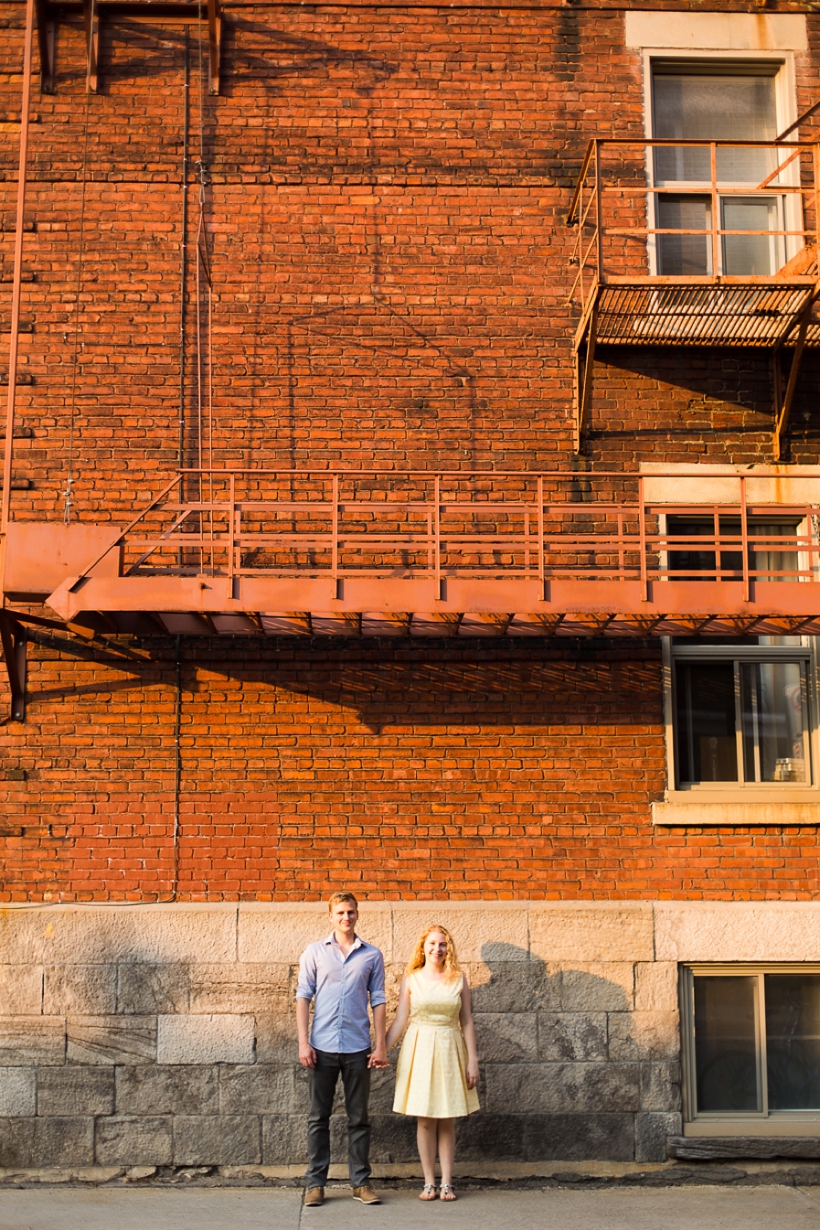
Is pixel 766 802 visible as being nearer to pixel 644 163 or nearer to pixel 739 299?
pixel 739 299

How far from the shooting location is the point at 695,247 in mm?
8883

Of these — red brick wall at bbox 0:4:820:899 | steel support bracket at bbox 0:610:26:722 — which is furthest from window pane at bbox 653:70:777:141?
steel support bracket at bbox 0:610:26:722

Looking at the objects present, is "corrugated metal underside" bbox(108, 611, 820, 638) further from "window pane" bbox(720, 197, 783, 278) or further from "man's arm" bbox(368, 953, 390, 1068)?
"window pane" bbox(720, 197, 783, 278)

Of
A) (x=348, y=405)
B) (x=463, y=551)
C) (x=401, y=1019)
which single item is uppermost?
(x=348, y=405)

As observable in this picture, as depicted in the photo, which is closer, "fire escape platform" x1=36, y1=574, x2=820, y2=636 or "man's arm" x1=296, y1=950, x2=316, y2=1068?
"man's arm" x1=296, y1=950, x2=316, y2=1068

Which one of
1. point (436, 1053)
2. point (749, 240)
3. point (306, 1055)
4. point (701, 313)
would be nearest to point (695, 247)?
→ point (749, 240)

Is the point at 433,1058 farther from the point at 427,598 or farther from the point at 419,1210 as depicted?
the point at 427,598

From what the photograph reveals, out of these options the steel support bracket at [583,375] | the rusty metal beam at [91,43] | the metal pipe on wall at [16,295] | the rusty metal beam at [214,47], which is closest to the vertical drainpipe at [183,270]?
the rusty metal beam at [214,47]

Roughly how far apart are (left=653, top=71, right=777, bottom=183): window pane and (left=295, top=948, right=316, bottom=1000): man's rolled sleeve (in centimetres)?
674

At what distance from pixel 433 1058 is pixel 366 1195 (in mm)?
890

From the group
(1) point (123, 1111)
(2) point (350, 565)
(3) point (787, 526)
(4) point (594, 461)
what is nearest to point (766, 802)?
(3) point (787, 526)

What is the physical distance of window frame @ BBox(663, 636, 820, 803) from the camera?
8.07m

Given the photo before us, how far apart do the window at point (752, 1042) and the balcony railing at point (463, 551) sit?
8.67 ft

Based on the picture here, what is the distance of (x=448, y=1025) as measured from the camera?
6.66 meters
